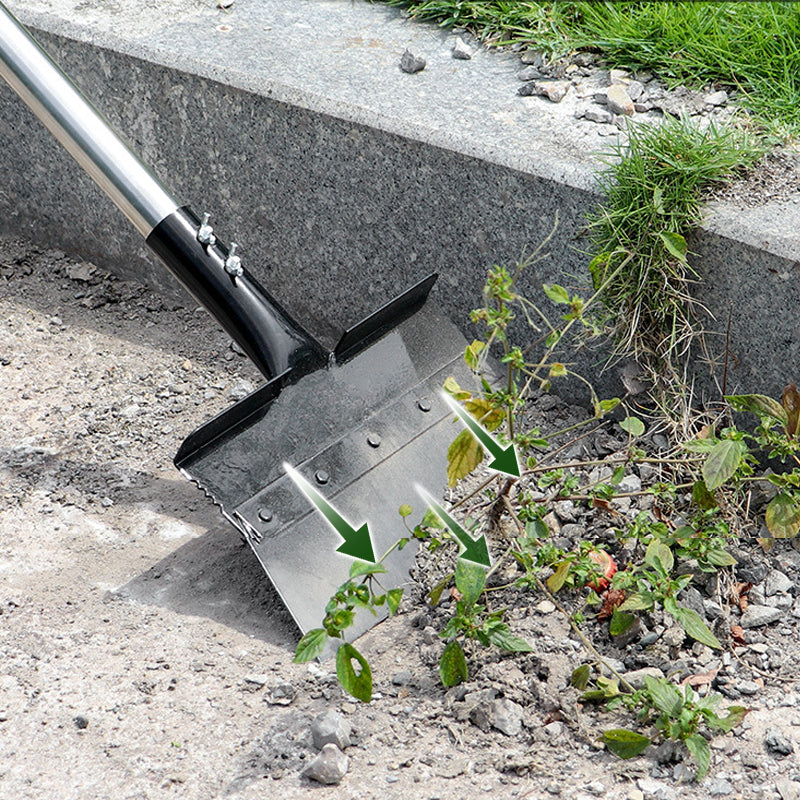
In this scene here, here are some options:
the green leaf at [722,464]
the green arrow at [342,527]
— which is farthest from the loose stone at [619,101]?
the green arrow at [342,527]

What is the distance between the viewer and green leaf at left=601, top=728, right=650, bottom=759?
4.92 ft

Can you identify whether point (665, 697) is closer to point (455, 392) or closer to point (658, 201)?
point (455, 392)

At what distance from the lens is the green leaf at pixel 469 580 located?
64.2 inches

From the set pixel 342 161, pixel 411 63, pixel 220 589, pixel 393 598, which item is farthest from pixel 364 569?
pixel 411 63

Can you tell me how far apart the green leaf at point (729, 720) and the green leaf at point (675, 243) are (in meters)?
0.86

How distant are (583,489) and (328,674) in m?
0.62

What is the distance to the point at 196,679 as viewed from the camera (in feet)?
5.73

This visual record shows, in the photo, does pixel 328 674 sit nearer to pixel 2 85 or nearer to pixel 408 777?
pixel 408 777

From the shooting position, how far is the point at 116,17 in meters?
2.82

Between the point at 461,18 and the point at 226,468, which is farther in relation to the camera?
the point at 461,18

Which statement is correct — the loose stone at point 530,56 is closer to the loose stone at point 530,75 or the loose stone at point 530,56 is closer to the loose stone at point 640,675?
the loose stone at point 530,75

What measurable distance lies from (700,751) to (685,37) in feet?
5.77

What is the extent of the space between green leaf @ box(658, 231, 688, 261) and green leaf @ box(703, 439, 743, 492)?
0.39m

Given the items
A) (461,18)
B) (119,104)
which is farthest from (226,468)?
(461,18)
